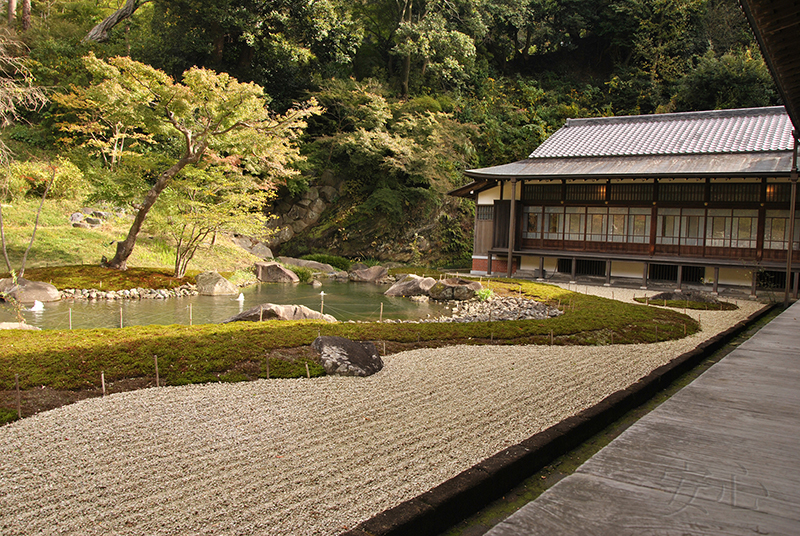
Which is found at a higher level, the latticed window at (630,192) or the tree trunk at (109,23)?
the tree trunk at (109,23)

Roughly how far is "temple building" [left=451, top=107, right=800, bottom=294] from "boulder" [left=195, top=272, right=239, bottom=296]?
379 inches

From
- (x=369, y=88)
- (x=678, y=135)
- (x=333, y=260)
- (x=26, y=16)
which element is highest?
(x=26, y=16)

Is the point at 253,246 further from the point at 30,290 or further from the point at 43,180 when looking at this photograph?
the point at 30,290

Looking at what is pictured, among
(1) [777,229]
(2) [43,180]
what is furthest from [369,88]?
(1) [777,229]

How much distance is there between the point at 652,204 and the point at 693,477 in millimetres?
17694

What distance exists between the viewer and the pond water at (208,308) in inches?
407

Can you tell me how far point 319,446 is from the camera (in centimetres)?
396

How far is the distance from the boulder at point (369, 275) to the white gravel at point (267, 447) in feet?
44.8

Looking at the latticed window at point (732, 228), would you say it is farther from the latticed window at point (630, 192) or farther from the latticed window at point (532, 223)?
the latticed window at point (532, 223)

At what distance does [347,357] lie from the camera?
6.23 m

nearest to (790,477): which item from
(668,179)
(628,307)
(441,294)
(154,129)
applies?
(628,307)

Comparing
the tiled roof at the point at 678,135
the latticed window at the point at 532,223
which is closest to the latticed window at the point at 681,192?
the tiled roof at the point at 678,135

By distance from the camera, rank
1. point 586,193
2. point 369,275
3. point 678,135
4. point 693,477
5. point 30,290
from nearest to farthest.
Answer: point 693,477 → point 30,290 → point 586,193 → point 678,135 → point 369,275

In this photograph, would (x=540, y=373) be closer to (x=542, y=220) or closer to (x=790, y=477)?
(x=790, y=477)
